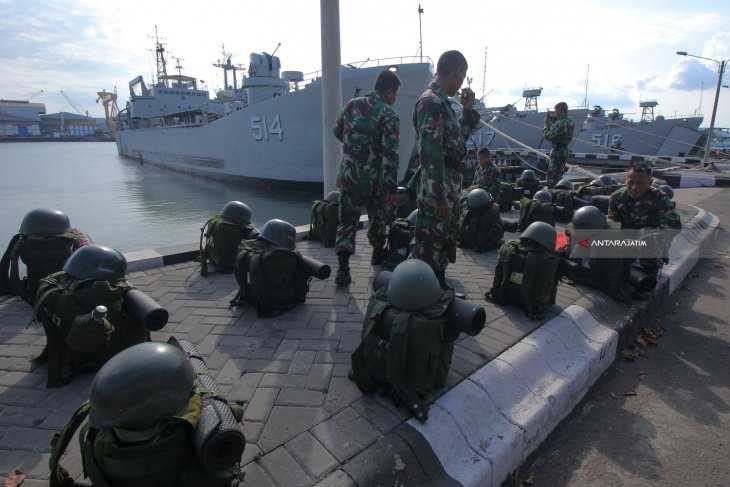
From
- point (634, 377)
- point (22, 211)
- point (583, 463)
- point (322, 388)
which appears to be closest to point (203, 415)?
point (322, 388)

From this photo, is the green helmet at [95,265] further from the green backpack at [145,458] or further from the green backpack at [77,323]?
the green backpack at [145,458]

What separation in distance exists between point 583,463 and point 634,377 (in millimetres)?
1299

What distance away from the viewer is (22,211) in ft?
50.9

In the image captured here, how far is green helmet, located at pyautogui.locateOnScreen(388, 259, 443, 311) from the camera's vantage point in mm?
2205

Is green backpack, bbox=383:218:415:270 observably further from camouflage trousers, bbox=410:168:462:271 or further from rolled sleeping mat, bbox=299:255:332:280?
rolled sleeping mat, bbox=299:255:332:280

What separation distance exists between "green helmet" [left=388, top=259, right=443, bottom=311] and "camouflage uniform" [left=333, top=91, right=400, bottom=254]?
1952mm

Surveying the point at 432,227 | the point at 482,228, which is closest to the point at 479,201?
the point at 482,228

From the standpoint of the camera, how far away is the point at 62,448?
4.97ft

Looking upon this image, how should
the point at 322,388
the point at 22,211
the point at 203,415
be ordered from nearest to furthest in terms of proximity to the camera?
the point at 203,415 < the point at 322,388 < the point at 22,211

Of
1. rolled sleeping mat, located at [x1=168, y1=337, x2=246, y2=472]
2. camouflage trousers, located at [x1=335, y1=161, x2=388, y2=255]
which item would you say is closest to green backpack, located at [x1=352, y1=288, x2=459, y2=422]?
rolled sleeping mat, located at [x1=168, y1=337, x2=246, y2=472]

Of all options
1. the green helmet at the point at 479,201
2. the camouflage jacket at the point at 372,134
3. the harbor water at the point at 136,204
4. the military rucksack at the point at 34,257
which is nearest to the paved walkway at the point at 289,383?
the military rucksack at the point at 34,257

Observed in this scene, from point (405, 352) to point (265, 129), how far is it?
18997 mm

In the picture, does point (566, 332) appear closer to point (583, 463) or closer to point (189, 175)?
point (583, 463)

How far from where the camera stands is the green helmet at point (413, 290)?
2205mm
